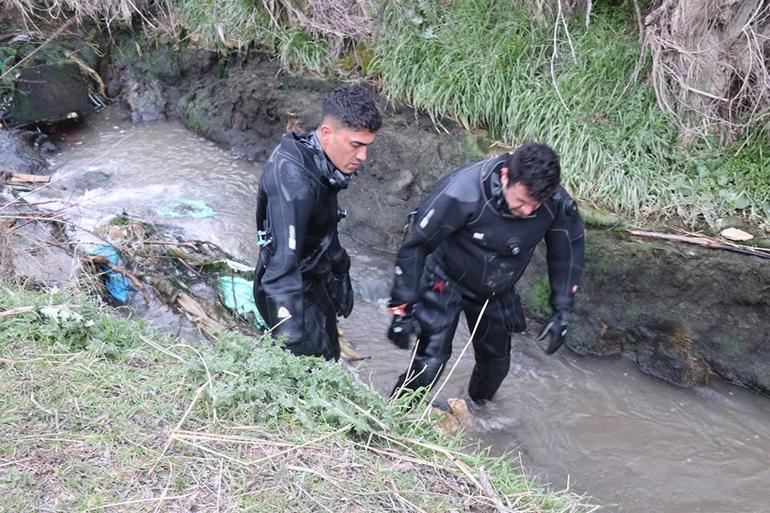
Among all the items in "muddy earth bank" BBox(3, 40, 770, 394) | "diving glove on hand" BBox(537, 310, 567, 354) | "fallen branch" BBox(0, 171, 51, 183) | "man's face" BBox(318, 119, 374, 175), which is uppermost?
"man's face" BBox(318, 119, 374, 175)

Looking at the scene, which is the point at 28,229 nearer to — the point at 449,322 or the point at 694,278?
the point at 449,322

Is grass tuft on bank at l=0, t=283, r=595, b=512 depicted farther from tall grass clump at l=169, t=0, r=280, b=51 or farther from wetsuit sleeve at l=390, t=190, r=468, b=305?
tall grass clump at l=169, t=0, r=280, b=51

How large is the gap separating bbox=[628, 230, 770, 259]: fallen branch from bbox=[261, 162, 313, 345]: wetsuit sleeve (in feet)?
9.89

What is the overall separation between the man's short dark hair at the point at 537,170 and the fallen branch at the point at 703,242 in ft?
6.85

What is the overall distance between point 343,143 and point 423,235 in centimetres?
70

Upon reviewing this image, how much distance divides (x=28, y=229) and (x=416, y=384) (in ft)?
10.7

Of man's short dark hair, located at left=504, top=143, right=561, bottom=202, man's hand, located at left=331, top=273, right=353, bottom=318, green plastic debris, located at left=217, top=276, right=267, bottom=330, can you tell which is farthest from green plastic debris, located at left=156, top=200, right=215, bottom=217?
man's short dark hair, located at left=504, top=143, right=561, bottom=202

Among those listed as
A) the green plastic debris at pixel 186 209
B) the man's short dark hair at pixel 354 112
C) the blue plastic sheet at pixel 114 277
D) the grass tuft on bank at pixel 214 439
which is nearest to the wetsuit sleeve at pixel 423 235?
the man's short dark hair at pixel 354 112

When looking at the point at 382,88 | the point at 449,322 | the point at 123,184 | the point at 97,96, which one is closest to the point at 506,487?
the point at 449,322

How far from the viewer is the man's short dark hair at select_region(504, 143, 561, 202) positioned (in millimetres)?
3229

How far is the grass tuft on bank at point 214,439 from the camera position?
222cm

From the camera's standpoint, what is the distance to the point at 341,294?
381cm

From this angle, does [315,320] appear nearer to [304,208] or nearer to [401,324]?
[401,324]

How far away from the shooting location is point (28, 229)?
17.1 ft
